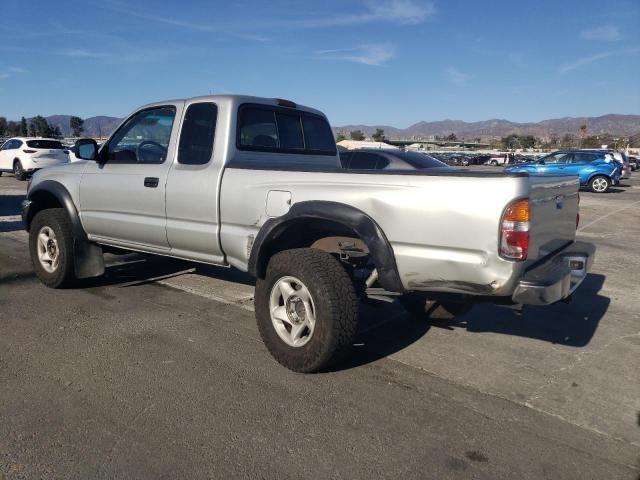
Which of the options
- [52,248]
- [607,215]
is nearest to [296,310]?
[52,248]

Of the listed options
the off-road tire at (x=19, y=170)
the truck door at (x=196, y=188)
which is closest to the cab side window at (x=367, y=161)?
the truck door at (x=196, y=188)

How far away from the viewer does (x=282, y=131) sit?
4.96 metres

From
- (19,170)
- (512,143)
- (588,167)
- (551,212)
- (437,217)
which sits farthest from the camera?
(512,143)

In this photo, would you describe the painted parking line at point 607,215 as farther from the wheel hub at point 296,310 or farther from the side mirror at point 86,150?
the side mirror at point 86,150

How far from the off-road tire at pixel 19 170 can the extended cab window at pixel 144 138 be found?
17859mm

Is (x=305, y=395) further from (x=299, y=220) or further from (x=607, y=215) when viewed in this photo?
(x=607, y=215)

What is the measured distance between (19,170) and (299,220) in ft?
67.6

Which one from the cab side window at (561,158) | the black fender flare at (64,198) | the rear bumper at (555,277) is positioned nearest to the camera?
the rear bumper at (555,277)

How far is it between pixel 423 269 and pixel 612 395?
1.57 metres

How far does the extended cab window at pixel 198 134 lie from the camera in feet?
14.6

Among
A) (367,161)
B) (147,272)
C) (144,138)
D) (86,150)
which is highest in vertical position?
(144,138)

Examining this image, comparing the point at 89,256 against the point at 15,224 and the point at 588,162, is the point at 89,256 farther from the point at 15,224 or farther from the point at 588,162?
the point at 588,162

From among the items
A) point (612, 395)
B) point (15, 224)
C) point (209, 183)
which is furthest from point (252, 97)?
point (15, 224)

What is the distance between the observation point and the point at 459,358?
4.09 meters
